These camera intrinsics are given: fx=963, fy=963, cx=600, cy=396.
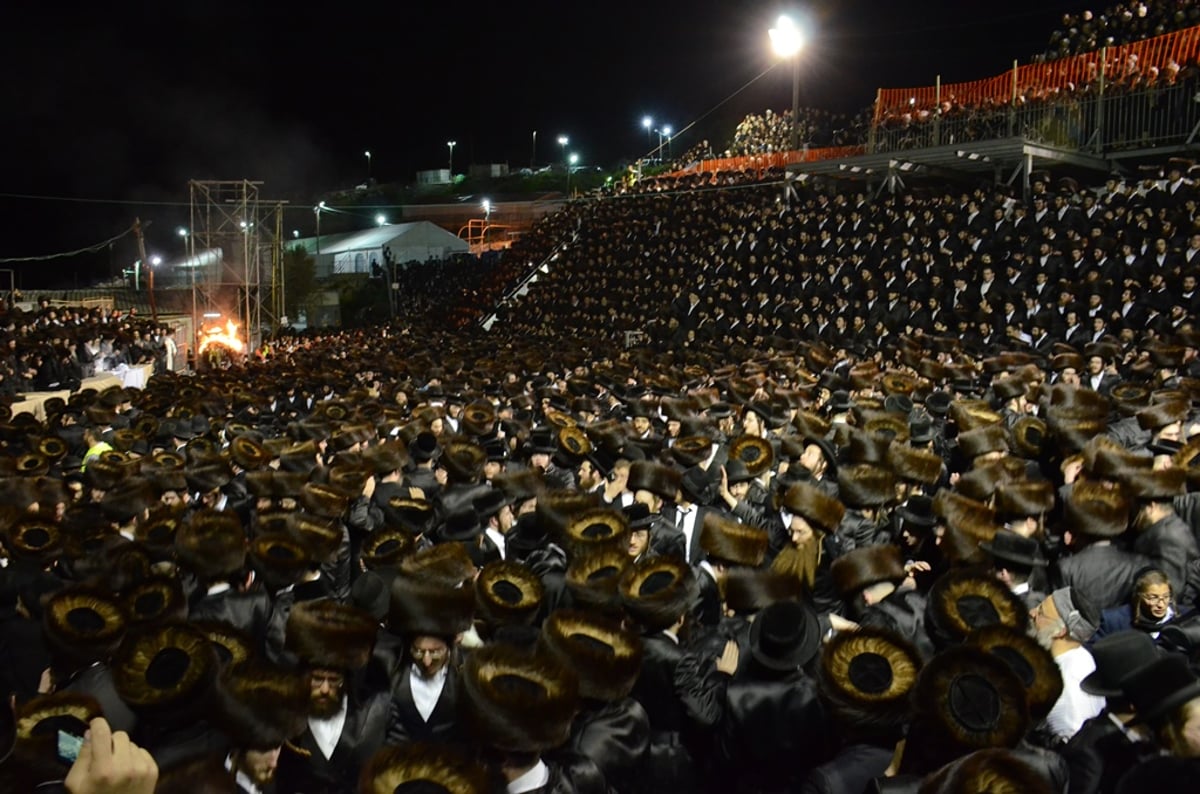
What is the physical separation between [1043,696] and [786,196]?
2366 centimetres

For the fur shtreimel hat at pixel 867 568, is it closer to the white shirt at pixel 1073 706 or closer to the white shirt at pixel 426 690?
the white shirt at pixel 1073 706

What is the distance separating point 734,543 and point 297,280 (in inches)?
1807

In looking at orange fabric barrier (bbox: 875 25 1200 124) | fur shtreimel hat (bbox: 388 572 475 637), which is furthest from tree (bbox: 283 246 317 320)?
fur shtreimel hat (bbox: 388 572 475 637)

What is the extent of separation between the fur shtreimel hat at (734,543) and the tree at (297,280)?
146 feet

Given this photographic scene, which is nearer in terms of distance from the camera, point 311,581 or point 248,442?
point 311,581

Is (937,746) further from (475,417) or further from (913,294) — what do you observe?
(913,294)

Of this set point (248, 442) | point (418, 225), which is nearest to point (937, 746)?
point (248, 442)

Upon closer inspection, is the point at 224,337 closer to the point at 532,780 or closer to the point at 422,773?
the point at 532,780

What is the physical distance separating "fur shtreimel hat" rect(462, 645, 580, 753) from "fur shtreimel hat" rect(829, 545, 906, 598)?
1.76 meters

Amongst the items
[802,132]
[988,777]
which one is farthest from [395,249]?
[988,777]

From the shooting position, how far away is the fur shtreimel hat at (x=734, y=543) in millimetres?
4906

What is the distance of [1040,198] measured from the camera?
19875 millimetres

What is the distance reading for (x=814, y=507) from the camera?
214 inches

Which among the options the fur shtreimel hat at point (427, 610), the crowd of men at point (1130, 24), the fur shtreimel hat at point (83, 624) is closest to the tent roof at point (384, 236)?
the crowd of men at point (1130, 24)
